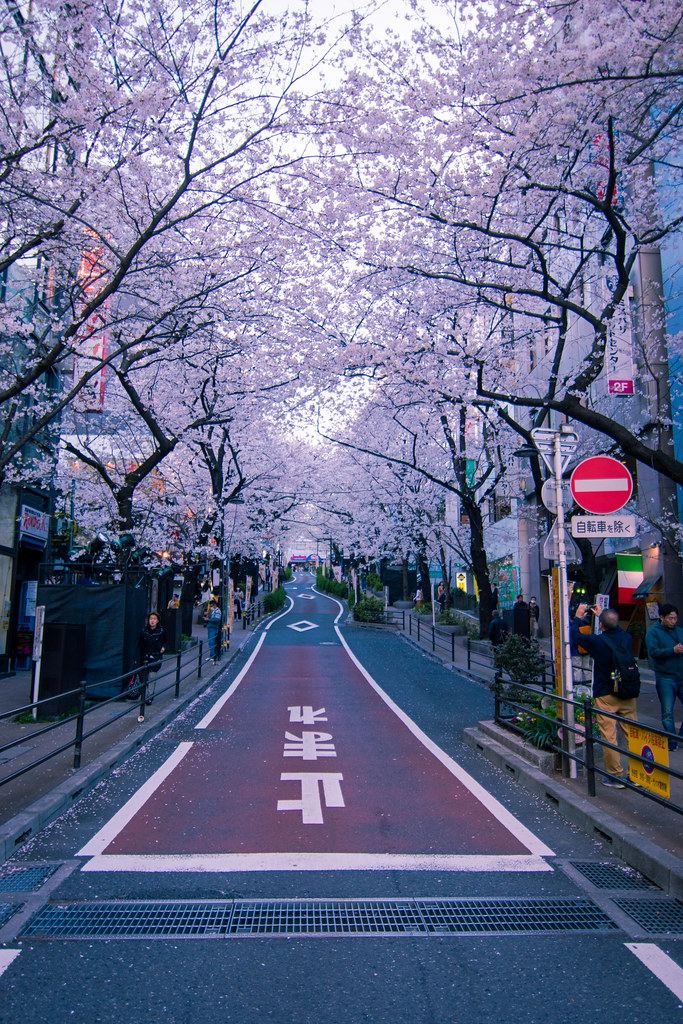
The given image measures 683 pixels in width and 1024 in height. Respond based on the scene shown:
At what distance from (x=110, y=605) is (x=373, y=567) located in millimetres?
58642

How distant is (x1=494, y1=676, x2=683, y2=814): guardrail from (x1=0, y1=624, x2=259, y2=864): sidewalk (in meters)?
5.00

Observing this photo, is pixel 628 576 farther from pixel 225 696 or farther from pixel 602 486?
pixel 602 486

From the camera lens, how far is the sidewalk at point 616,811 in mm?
5145

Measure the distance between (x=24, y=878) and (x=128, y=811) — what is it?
170cm

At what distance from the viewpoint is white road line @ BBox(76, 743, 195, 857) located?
5.74 m

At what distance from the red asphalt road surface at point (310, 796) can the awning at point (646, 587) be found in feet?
31.5

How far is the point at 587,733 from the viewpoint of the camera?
21.8 feet

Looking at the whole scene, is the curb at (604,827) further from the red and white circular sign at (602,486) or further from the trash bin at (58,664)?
the trash bin at (58,664)

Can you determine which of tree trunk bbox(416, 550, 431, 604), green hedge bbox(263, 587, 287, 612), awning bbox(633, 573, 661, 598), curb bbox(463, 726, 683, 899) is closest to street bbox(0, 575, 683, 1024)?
curb bbox(463, 726, 683, 899)

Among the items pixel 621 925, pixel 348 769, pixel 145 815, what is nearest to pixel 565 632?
pixel 348 769

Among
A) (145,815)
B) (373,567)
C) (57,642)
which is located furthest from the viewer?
(373,567)

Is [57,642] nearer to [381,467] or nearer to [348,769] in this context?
[348,769]

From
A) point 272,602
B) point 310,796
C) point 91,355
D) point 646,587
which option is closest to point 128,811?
point 310,796

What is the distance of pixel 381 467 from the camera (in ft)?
121
